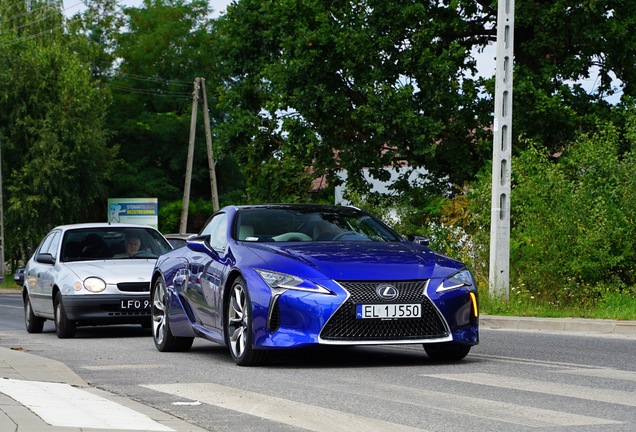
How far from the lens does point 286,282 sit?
10.9 m

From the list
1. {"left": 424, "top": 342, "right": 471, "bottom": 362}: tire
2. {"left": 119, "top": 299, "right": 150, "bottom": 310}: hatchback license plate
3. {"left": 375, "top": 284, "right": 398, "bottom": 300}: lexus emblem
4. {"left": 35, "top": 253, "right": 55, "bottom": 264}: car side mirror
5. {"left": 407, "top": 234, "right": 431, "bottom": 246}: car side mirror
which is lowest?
{"left": 119, "top": 299, "right": 150, "bottom": 310}: hatchback license plate

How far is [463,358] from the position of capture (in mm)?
12000

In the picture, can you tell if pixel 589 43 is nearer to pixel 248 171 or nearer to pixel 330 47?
pixel 330 47

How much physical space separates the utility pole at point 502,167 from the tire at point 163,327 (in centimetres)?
765

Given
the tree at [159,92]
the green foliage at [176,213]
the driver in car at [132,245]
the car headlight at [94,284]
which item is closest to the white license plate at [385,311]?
the car headlight at [94,284]

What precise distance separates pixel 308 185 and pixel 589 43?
9278 millimetres

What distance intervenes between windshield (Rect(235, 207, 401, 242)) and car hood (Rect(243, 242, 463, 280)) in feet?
1.52

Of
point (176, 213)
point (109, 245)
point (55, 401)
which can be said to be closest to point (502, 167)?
point (109, 245)

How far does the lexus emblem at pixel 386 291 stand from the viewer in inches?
421

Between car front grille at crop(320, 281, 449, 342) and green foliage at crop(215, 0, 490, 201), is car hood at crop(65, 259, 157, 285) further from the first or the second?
green foliage at crop(215, 0, 490, 201)

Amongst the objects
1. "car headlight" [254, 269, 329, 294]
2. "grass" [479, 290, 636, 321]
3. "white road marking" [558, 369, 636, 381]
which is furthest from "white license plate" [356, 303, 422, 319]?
"grass" [479, 290, 636, 321]

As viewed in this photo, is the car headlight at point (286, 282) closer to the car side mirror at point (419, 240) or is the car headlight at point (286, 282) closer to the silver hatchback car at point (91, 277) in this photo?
the car side mirror at point (419, 240)

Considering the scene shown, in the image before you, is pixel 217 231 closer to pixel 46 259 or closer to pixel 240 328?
pixel 240 328

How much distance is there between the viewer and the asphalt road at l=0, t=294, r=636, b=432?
7785 millimetres
